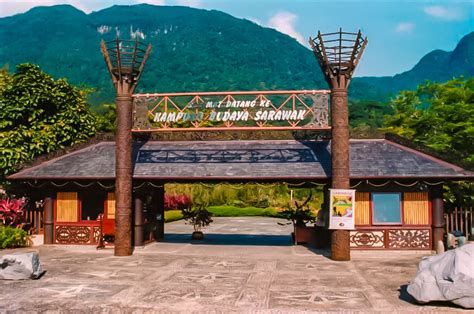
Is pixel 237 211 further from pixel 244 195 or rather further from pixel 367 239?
pixel 367 239

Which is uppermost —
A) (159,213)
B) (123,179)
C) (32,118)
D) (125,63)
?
(125,63)

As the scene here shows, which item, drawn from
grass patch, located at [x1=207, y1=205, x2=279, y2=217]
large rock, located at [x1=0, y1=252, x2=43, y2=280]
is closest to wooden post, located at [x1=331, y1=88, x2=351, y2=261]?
large rock, located at [x1=0, y1=252, x2=43, y2=280]

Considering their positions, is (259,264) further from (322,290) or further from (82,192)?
(82,192)

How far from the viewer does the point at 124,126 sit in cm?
1834

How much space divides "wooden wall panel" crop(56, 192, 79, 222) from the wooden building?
0.04m

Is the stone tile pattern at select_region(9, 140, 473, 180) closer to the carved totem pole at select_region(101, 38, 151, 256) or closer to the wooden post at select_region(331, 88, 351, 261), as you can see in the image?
the carved totem pole at select_region(101, 38, 151, 256)

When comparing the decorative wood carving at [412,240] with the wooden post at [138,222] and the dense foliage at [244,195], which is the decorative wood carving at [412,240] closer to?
the wooden post at [138,222]

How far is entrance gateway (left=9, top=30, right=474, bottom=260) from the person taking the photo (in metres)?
17.5

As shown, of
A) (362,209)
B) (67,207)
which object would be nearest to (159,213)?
(67,207)

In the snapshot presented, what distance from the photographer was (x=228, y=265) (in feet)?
52.5

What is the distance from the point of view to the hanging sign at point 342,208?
16.8m

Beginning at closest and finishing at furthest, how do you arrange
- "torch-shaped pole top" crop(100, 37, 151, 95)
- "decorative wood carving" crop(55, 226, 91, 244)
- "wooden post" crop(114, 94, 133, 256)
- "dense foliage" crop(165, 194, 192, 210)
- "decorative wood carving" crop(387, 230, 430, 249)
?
"wooden post" crop(114, 94, 133, 256) → "torch-shaped pole top" crop(100, 37, 151, 95) → "decorative wood carving" crop(387, 230, 430, 249) → "decorative wood carving" crop(55, 226, 91, 244) → "dense foliage" crop(165, 194, 192, 210)

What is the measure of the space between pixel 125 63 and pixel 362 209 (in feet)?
35.1

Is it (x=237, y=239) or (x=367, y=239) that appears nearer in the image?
(x=367, y=239)
